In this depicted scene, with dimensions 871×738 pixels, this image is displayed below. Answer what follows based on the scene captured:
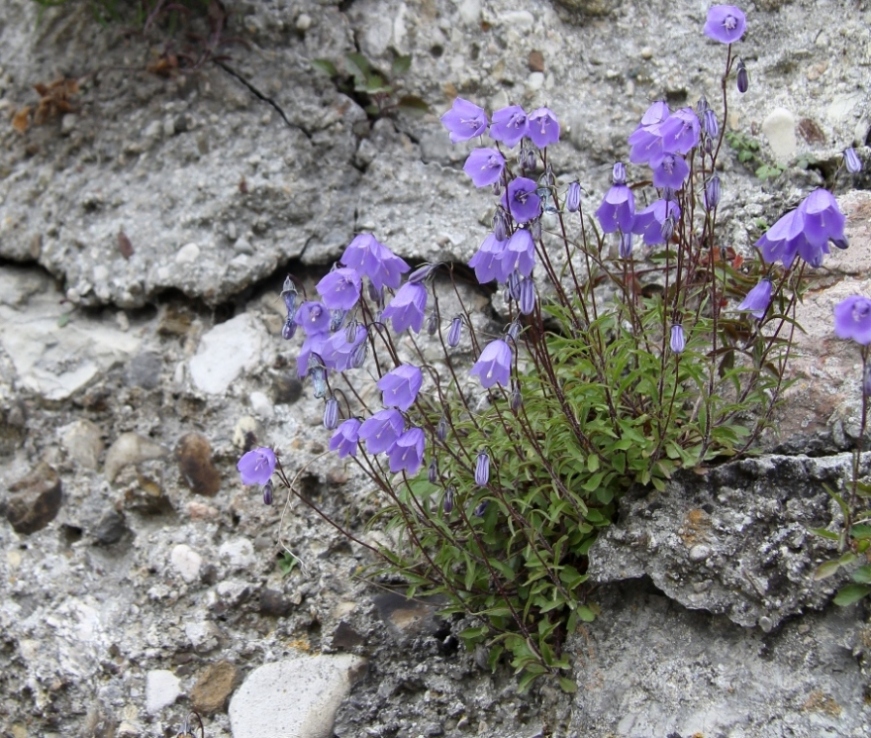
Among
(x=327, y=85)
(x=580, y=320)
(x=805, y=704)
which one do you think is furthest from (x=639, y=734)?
(x=327, y=85)

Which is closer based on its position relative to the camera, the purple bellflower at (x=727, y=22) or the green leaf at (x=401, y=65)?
the purple bellflower at (x=727, y=22)

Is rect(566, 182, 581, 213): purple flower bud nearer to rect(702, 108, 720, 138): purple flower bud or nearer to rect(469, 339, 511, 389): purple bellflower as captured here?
rect(702, 108, 720, 138): purple flower bud

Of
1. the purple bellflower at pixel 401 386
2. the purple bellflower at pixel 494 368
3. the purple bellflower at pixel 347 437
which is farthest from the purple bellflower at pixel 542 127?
the purple bellflower at pixel 347 437

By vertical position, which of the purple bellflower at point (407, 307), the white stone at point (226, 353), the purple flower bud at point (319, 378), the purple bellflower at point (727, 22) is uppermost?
the purple bellflower at point (727, 22)

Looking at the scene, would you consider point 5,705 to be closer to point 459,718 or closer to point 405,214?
point 459,718

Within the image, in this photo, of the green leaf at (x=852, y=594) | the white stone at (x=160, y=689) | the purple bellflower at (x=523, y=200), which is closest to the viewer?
the green leaf at (x=852, y=594)

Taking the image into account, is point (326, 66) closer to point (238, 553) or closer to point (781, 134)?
point (781, 134)

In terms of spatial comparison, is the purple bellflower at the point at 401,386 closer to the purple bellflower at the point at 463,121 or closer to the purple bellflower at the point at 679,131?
the purple bellflower at the point at 463,121
